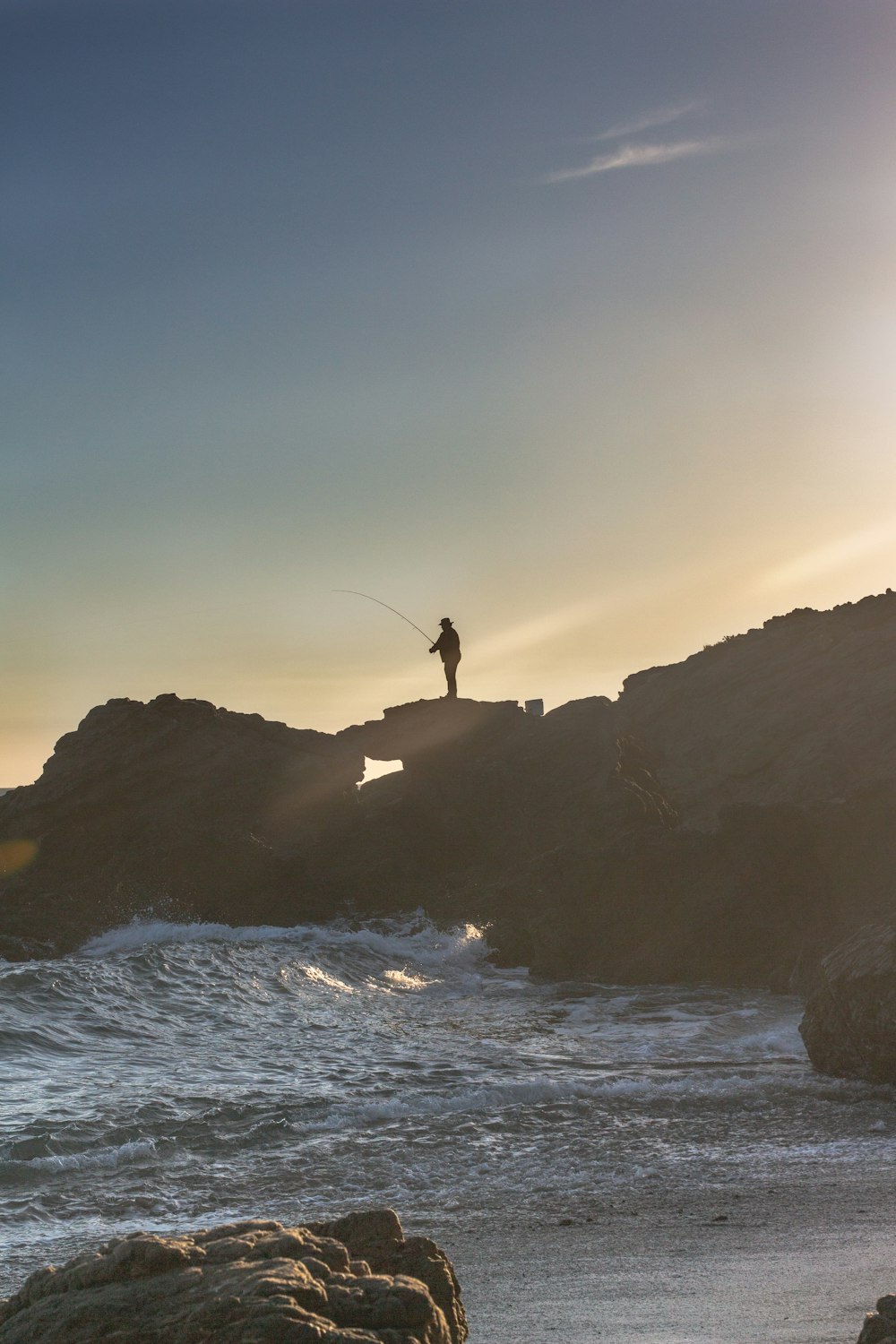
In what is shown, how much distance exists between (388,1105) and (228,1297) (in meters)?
6.55

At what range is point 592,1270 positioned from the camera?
18.6 ft

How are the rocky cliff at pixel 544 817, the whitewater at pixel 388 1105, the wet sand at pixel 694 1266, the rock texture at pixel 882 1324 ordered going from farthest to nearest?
the rocky cliff at pixel 544 817, the whitewater at pixel 388 1105, the wet sand at pixel 694 1266, the rock texture at pixel 882 1324

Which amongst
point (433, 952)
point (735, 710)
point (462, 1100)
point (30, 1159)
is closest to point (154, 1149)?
point (30, 1159)

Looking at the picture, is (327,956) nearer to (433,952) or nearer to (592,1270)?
(433,952)

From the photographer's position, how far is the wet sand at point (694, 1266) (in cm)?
477

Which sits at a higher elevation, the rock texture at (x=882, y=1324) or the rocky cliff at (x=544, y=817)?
the rocky cliff at (x=544, y=817)

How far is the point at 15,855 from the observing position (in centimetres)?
2639

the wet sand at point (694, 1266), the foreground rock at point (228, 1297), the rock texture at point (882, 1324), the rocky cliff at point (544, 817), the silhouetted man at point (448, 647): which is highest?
the silhouetted man at point (448, 647)

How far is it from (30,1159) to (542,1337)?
16.4 ft

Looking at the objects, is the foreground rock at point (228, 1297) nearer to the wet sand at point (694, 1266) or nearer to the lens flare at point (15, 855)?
the wet sand at point (694, 1266)

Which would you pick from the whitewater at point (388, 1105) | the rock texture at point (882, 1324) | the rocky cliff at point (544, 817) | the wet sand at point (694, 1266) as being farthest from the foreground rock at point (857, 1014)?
the rock texture at point (882, 1324)

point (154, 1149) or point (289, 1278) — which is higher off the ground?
point (289, 1278)

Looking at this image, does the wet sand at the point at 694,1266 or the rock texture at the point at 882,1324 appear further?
the wet sand at the point at 694,1266

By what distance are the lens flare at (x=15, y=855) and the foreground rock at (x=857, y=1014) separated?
1997 centimetres
